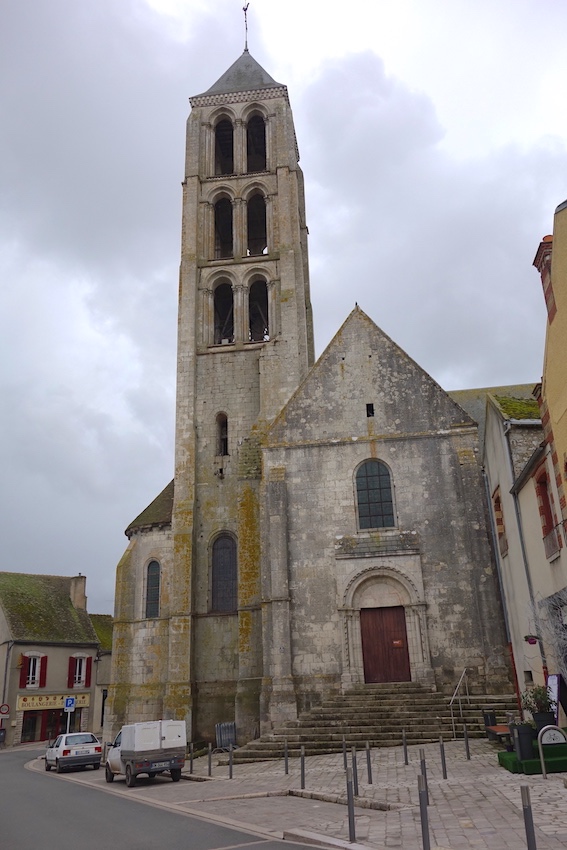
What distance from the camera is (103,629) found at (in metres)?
44.0

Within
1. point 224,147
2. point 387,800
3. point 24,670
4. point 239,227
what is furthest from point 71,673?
point 387,800

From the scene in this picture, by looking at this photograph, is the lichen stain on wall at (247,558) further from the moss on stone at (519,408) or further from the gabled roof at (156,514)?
the moss on stone at (519,408)

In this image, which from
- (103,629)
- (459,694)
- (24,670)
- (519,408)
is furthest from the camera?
(103,629)

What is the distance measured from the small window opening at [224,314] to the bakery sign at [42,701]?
20987 millimetres

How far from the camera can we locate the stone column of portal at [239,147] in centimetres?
3011

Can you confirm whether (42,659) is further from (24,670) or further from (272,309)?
(272,309)

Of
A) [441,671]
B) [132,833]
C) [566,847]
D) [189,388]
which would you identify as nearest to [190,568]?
[189,388]

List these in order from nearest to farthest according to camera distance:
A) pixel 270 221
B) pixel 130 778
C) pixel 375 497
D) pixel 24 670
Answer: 1. pixel 130 778
2. pixel 375 497
3. pixel 270 221
4. pixel 24 670

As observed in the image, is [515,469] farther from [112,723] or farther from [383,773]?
[112,723]

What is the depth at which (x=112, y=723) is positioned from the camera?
2316 cm

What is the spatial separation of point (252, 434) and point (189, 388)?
11.1 ft

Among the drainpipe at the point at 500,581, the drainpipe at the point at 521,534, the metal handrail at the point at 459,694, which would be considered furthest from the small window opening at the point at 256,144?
the metal handrail at the point at 459,694

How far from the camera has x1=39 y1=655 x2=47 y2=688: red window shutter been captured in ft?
117

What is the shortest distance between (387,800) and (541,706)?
3.30 meters
